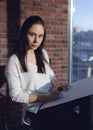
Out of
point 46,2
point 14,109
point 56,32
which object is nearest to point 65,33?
point 56,32

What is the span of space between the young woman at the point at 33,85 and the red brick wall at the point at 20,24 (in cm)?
102

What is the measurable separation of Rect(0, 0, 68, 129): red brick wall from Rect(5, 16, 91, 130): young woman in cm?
102

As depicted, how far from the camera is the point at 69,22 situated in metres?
4.67

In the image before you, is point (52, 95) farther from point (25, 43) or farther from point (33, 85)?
point (25, 43)

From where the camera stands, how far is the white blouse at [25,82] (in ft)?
8.47

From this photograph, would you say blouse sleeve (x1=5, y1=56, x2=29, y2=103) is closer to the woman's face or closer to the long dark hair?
the long dark hair

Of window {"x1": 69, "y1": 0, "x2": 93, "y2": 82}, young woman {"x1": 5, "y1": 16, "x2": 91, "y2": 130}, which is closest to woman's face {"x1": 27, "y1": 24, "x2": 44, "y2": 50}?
young woman {"x1": 5, "y1": 16, "x2": 91, "y2": 130}

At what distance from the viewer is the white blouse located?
258 centimetres

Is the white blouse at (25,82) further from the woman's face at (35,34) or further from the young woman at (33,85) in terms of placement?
the woman's face at (35,34)

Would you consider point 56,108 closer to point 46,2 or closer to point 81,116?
point 81,116

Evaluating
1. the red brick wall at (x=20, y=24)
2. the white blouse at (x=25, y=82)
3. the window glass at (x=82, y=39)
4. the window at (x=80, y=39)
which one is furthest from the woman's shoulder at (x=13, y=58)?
the window glass at (x=82, y=39)

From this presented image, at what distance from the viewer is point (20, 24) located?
4.20 metres

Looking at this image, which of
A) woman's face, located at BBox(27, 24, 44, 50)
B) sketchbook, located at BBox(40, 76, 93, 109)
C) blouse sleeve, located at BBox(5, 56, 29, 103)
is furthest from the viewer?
woman's face, located at BBox(27, 24, 44, 50)

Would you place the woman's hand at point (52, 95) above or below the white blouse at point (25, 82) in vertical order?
below
